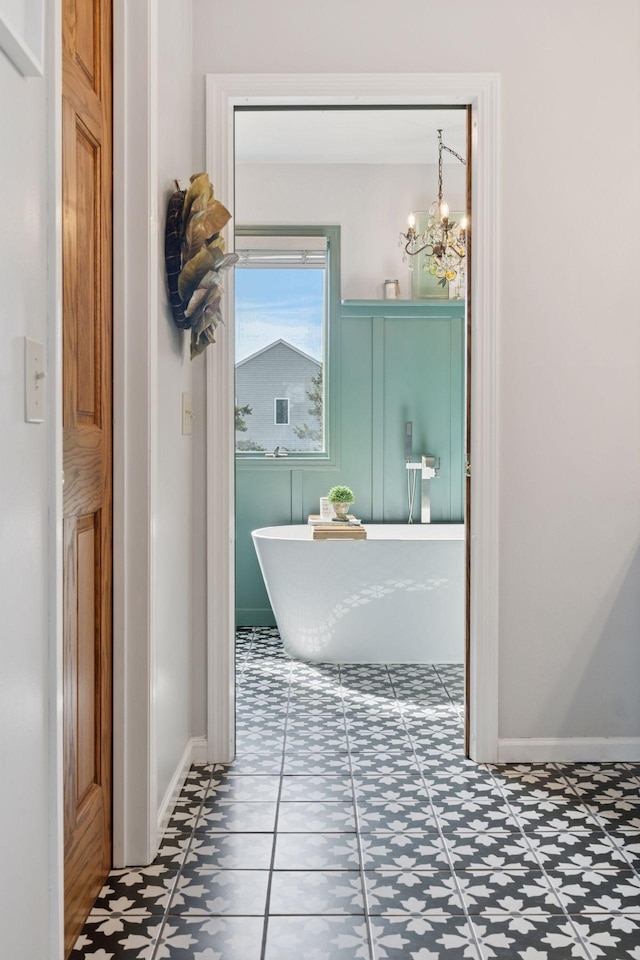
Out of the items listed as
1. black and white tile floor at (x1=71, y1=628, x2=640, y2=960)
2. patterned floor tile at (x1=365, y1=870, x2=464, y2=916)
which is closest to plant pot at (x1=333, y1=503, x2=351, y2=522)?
black and white tile floor at (x1=71, y1=628, x2=640, y2=960)

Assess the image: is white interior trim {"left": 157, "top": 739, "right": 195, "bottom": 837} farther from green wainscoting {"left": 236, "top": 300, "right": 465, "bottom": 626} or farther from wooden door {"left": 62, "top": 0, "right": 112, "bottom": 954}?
green wainscoting {"left": 236, "top": 300, "right": 465, "bottom": 626}

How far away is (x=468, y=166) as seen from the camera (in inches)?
115

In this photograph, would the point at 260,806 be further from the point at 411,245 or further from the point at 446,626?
the point at 411,245

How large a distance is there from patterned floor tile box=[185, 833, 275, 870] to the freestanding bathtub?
1.81 m

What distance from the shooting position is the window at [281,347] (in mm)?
5137

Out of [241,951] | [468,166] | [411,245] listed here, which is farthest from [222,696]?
[411,245]

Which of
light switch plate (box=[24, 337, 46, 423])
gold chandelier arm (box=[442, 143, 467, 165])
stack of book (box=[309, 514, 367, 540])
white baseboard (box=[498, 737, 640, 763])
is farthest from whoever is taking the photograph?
gold chandelier arm (box=[442, 143, 467, 165])

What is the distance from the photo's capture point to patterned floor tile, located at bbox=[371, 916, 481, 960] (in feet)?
5.85

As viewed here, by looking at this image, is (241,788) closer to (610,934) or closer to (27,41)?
(610,934)

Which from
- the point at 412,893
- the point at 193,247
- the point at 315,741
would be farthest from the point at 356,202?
the point at 412,893

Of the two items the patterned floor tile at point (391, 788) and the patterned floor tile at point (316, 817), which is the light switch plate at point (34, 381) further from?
the patterned floor tile at point (391, 788)

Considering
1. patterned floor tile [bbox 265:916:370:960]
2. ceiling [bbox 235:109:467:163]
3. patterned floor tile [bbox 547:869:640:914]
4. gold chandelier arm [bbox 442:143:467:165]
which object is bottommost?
patterned floor tile [bbox 547:869:640:914]

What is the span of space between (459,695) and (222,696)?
1240 mm

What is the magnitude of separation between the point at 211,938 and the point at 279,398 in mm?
3700
